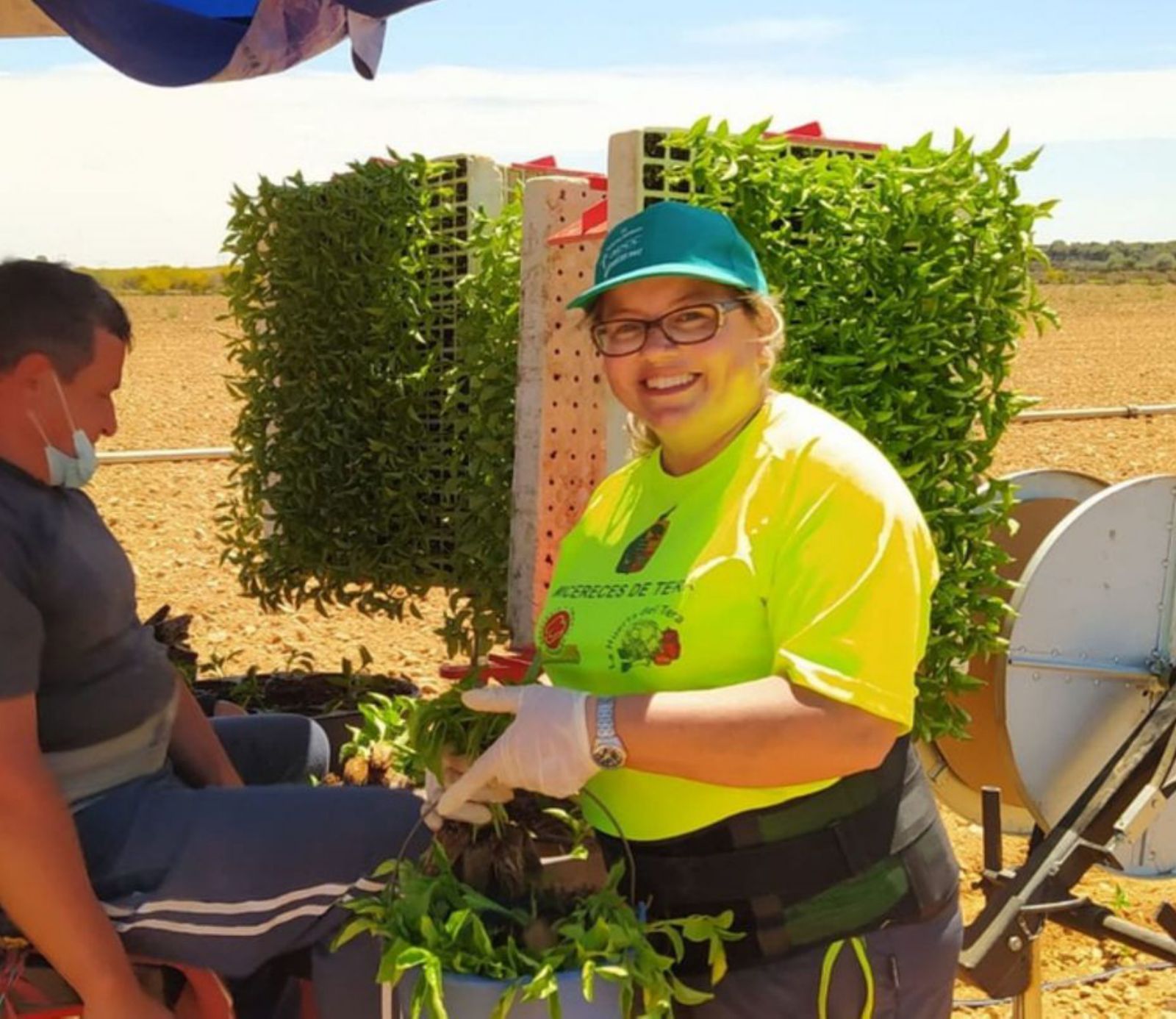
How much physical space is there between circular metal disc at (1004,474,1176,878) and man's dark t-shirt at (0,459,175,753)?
2.12 m

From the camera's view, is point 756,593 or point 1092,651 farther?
point 1092,651

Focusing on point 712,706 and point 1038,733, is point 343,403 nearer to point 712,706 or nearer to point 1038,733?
point 1038,733

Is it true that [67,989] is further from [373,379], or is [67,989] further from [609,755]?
[373,379]

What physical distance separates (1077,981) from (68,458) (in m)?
3.11

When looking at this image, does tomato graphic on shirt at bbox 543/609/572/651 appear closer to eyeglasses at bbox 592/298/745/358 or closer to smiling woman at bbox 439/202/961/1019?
smiling woman at bbox 439/202/961/1019

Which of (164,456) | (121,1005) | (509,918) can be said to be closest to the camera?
(509,918)

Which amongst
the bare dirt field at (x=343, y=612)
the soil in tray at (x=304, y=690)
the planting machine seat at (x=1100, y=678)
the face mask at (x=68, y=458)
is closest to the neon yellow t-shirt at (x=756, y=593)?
the face mask at (x=68, y=458)

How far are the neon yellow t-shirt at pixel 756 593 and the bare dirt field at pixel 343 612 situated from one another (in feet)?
7.82

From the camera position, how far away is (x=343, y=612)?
7777 millimetres

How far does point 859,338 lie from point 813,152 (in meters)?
0.56

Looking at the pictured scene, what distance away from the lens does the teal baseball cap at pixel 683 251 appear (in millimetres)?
1975

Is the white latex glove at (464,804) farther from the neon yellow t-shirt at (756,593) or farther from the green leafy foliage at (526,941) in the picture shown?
the neon yellow t-shirt at (756,593)

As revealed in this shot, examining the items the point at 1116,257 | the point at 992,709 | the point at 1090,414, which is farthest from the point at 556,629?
the point at 1116,257

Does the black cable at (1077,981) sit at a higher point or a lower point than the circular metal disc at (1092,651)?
lower
